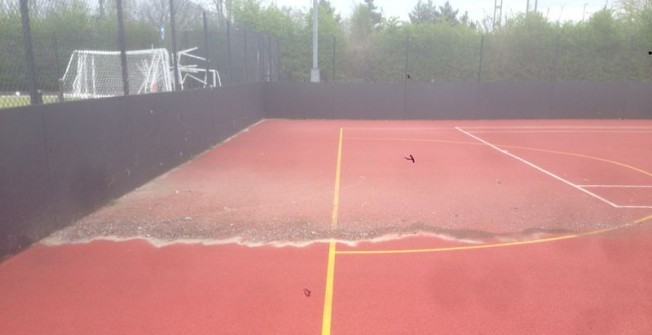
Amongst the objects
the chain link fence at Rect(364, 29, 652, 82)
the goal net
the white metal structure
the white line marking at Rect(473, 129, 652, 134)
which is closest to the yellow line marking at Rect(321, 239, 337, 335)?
the goal net

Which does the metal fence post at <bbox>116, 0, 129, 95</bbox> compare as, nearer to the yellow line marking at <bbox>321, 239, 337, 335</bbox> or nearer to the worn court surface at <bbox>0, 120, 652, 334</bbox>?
the worn court surface at <bbox>0, 120, 652, 334</bbox>

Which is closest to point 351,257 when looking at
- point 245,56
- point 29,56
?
point 29,56

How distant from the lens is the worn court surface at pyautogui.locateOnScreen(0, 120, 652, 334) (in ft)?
13.6

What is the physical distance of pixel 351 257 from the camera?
5.45 metres

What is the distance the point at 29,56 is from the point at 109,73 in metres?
2.37

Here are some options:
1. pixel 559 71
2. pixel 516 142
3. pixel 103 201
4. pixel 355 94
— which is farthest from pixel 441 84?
pixel 103 201

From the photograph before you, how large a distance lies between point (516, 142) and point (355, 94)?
8.74m

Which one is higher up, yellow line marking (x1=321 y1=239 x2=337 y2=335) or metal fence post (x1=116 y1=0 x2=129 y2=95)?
metal fence post (x1=116 y1=0 x2=129 y2=95)

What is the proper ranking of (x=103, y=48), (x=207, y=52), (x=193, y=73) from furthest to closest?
1. (x=193, y=73)
2. (x=207, y=52)
3. (x=103, y=48)

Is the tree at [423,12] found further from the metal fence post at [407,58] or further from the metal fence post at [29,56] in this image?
the metal fence post at [29,56]

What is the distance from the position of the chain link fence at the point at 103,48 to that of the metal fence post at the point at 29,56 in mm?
10

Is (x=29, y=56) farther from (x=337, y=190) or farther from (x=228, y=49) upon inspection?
(x=228, y=49)

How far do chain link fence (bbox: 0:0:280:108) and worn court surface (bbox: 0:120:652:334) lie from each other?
1799mm

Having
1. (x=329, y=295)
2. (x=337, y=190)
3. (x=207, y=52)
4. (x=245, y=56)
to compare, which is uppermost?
(x=245, y=56)
